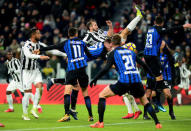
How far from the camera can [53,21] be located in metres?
24.6

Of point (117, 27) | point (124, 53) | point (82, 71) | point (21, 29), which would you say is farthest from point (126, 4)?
point (124, 53)

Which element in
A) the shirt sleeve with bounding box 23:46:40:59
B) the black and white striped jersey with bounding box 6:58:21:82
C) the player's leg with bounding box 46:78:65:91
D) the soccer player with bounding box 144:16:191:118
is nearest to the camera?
the shirt sleeve with bounding box 23:46:40:59

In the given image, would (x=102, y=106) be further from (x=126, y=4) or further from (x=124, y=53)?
(x=126, y=4)

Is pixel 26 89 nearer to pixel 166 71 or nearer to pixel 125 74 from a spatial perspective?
pixel 125 74

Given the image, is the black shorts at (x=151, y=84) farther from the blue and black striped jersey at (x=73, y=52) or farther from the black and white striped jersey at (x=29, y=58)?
the black and white striped jersey at (x=29, y=58)

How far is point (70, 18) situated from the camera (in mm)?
24109

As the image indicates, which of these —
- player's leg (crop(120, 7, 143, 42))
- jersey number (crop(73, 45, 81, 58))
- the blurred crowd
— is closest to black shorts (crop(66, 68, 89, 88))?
jersey number (crop(73, 45, 81, 58))

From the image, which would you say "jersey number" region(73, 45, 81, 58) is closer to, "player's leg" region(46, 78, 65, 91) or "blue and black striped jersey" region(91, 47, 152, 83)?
"blue and black striped jersey" region(91, 47, 152, 83)

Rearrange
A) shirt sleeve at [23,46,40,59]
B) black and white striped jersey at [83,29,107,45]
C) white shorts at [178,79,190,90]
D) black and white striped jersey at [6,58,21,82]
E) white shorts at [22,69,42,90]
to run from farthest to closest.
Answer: white shorts at [178,79,190,90] < black and white striped jersey at [6,58,21,82] < black and white striped jersey at [83,29,107,45] < white shorts at [22,69,42,90] < shirt sleeve at [23,46,40,59]

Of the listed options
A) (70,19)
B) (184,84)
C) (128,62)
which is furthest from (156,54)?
(70,19)

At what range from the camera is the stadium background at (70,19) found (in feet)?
66.4

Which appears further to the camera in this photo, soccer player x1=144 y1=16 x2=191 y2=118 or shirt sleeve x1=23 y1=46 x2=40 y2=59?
soccer player x1=144 y1=16 x2=191 y2=118

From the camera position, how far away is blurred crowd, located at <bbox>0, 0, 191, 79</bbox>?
819 inches

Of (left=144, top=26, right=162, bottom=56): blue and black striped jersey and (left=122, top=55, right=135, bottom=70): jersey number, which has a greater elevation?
(left=144, top=26, right=162, bottom=56): blue and black striped jersey
